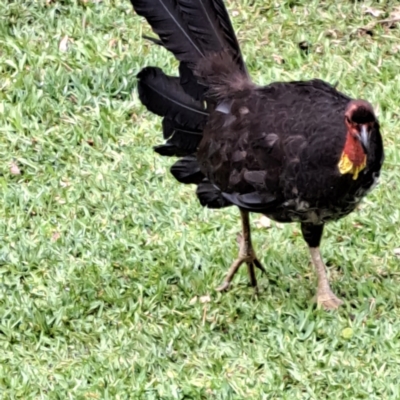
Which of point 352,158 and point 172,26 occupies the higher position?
point 172,26

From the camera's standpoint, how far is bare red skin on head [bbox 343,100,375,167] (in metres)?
Answer: 4.60

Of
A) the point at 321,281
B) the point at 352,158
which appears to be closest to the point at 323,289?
the point at 321,281

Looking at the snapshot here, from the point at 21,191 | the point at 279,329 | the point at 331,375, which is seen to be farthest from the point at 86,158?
the point at 331,375

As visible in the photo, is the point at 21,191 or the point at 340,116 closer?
the point at 340,116

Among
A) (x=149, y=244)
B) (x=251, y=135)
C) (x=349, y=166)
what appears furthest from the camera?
(x=149, y=244)

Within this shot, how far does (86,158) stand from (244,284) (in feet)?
5.88

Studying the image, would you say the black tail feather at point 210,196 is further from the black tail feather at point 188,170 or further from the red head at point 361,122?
the red head at point 361,122

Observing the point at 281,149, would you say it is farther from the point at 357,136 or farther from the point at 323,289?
the point at 323,289

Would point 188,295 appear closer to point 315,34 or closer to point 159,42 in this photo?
point 159,42

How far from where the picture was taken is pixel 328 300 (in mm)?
5391

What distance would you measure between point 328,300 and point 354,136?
1.15 metres

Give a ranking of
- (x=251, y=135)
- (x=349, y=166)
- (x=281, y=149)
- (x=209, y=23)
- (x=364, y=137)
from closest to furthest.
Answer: (x=364, y=137) < (x=349, y=166) < (x=281, y=149) < (x=251, y=135) < (x=209, y=23)

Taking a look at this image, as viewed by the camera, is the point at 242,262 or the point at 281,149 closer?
the point at 281,149

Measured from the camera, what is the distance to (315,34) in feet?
26.3
